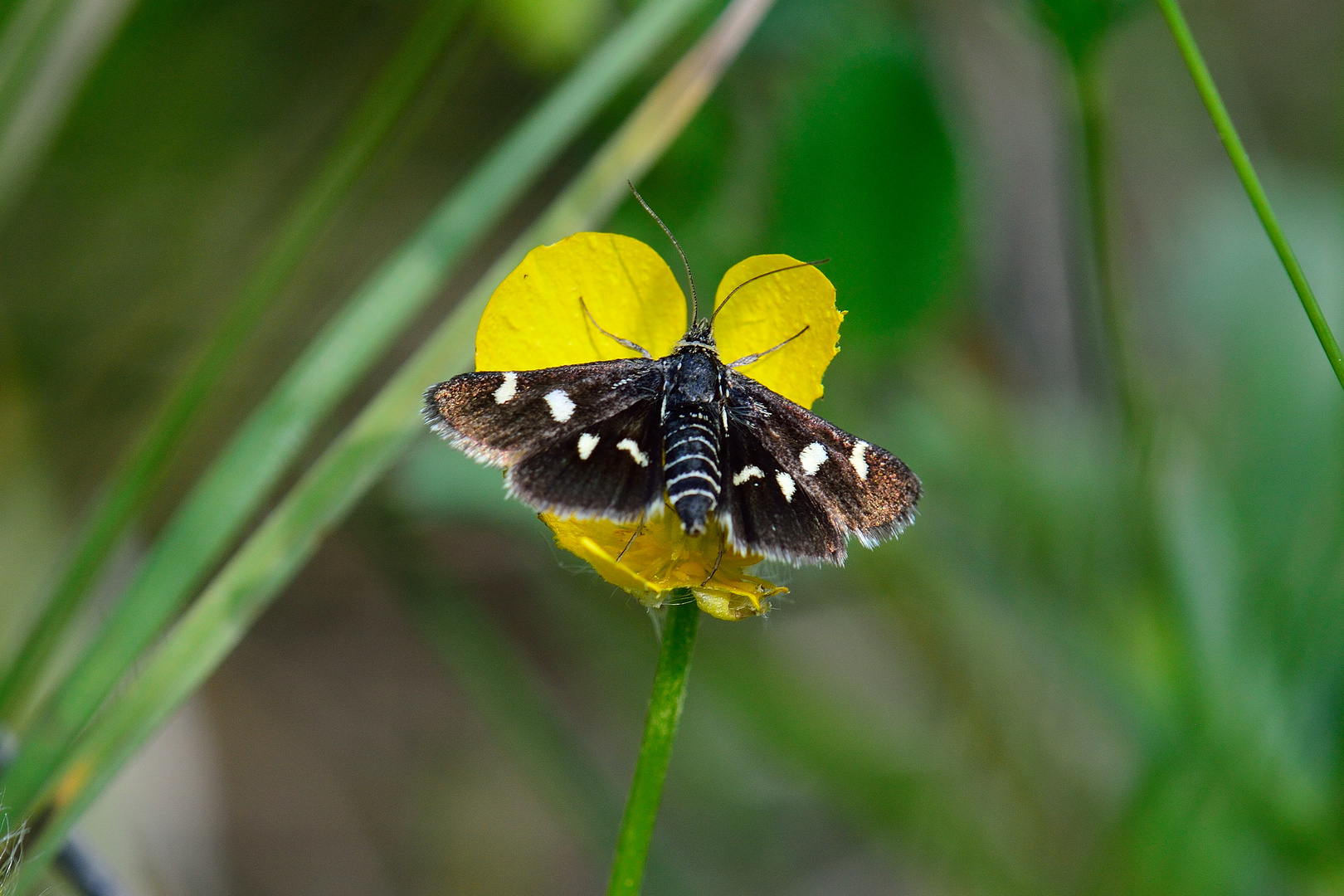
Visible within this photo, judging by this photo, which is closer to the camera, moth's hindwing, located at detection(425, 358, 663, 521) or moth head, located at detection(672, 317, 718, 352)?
moth's hindwing, located at detection(425, 358, 663, 521)

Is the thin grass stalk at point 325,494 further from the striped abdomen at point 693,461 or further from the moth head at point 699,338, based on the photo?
the striped abdomen at point 693,461

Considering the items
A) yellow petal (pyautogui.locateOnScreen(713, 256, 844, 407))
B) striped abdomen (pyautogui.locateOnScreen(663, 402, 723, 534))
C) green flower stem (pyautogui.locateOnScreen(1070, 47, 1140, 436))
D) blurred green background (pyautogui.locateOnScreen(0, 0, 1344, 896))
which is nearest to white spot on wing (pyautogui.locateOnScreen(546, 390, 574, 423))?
striped abdomen (pyautogui.locateOnScreen(663, 402, 723, 534))

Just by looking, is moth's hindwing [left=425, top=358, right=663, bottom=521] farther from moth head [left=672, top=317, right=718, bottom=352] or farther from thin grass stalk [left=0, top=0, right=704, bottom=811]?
thin grass stalk [left=0, top=0, right=704, bottom=811]

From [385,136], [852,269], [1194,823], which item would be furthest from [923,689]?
[385,136]

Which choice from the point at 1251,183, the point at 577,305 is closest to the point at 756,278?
the point at 577,305

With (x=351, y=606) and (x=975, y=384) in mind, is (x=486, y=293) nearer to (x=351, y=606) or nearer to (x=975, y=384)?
(x=975, y=384)

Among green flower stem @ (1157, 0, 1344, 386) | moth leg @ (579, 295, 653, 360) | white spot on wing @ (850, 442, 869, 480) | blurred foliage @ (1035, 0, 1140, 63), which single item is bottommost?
moth leg @ (579, 295, 653, 360)

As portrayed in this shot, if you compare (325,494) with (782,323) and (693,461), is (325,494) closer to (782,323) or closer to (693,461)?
(693,461)
